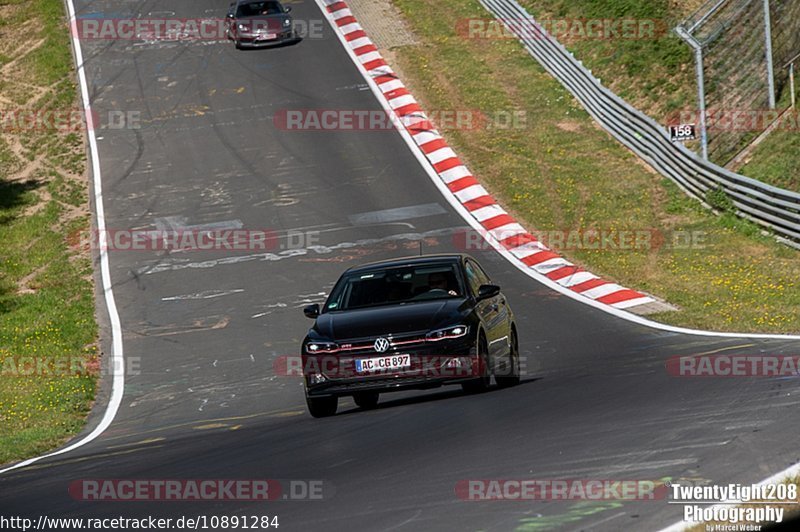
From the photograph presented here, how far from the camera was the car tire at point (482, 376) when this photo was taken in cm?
1357

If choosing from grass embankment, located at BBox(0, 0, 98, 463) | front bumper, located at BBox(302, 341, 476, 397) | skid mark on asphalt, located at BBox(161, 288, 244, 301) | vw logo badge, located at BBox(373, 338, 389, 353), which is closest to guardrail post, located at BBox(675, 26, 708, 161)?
skid mark on asphalt, located at BBox(161, 288, 244, 301)

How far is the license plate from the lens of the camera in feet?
43.0

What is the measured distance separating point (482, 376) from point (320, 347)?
176 cm

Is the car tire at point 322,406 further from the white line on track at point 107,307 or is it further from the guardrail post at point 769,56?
the guardrail post at point 769,56

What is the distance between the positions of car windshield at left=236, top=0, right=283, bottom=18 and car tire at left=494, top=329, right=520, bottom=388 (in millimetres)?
25654

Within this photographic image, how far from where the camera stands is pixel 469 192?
92.6 feet

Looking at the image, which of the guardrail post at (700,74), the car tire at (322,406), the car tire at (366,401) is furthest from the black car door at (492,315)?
the guardrail post at (700,74)

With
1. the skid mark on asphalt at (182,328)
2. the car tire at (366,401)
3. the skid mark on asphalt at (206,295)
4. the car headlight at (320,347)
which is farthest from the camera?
the skid mark on asphalt at (206,295)

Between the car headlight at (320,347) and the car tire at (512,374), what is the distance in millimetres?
2079

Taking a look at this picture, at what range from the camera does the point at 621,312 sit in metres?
20.3

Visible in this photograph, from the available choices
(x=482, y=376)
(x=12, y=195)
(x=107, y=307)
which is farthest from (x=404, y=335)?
(x=12, y=195)

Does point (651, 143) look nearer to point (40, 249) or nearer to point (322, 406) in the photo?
point (40, 249)

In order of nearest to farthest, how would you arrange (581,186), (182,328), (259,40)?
1. (182,328)
2. (581,186)
3. (259,40)

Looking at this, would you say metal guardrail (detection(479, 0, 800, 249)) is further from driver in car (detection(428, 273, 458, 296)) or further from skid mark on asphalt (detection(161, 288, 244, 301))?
driver in car (detection(428, 273, 458, 296))
